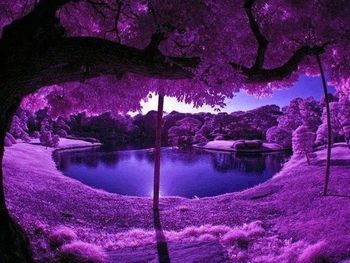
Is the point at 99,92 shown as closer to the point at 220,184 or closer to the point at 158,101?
the point at 158,101

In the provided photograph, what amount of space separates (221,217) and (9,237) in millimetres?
15355

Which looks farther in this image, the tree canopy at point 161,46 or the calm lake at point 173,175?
the calm lake at point 173,175

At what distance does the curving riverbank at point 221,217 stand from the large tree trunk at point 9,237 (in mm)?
1164

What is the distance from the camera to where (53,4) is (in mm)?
7188

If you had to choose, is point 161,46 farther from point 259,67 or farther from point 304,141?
point 304,141

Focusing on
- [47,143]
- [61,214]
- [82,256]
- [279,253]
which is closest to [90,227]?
[61,214]

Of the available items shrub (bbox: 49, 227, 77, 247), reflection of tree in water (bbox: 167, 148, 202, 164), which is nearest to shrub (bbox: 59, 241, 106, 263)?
shrub (bbox: 49, 227, 77, 247)

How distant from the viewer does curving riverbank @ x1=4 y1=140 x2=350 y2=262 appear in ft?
40.9

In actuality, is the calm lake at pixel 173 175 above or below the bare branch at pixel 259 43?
below

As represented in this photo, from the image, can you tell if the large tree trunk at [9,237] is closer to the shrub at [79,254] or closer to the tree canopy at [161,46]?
the tree canopy at [161,46]

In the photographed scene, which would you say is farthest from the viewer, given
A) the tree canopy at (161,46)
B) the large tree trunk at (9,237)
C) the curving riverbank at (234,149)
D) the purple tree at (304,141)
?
the curving riverbank at (234,149)

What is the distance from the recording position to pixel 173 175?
2072 inches

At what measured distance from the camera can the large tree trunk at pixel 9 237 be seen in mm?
7586

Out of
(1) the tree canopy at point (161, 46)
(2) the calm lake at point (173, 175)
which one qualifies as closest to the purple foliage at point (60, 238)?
(1) the tree canopy at point (161, 46)
